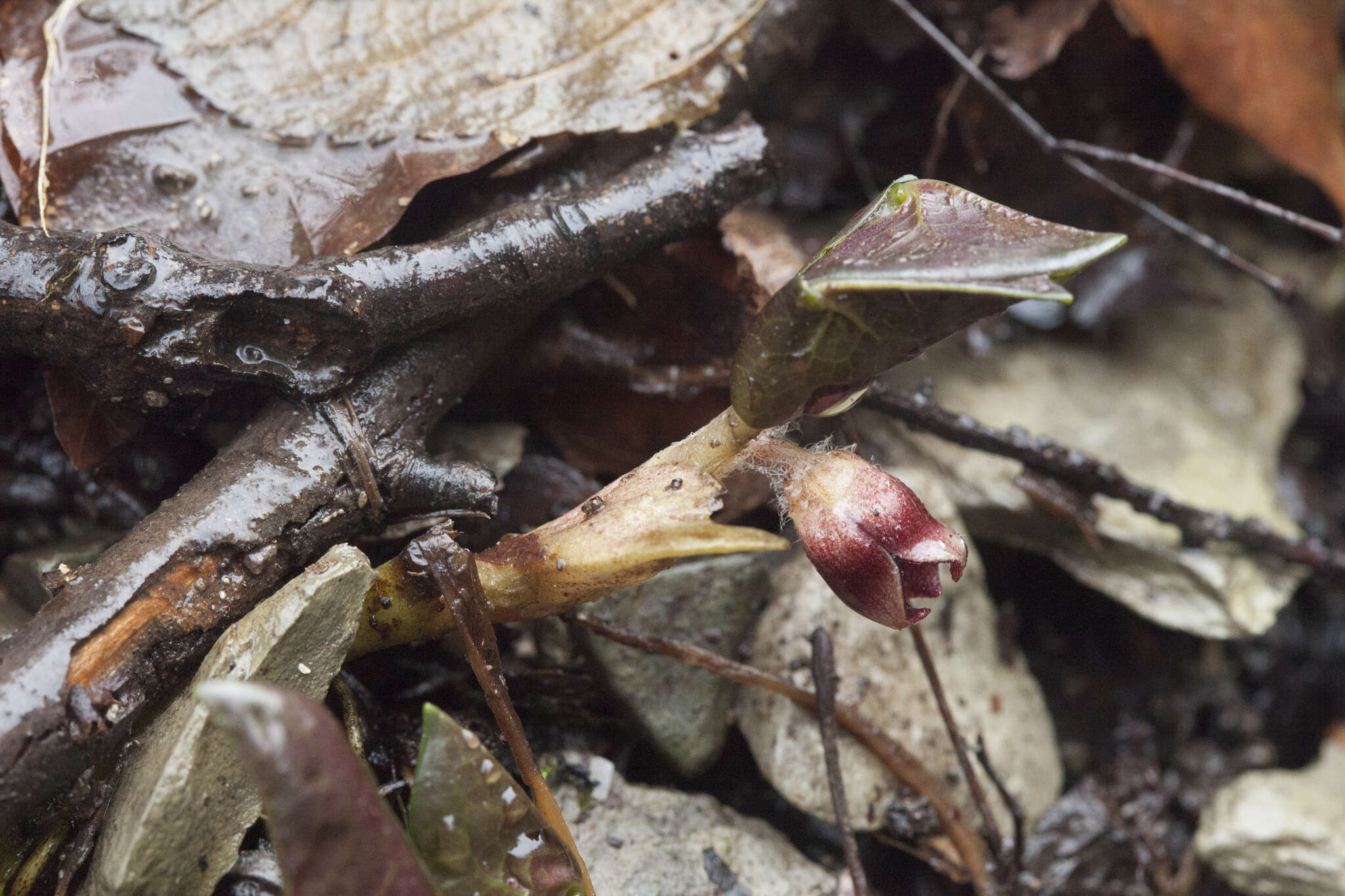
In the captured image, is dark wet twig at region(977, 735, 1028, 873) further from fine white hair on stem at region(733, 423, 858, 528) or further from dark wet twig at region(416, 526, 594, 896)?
dark wet twig at region(416, 526, 594, 896)

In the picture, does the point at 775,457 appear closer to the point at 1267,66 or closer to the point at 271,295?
the point at 271,295

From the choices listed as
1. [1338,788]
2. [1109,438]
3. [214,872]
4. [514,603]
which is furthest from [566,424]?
[1338,788]

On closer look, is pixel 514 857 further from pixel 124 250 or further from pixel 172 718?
pixel 124 250

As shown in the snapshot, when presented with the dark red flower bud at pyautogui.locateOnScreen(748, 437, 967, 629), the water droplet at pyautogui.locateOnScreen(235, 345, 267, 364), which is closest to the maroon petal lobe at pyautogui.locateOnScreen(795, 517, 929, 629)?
the dark red flower bud at pyautogui.locateOnScreen(748, 437, 967, 629)

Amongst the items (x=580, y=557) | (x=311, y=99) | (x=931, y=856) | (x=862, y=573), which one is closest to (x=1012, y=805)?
(x=931, y=856)

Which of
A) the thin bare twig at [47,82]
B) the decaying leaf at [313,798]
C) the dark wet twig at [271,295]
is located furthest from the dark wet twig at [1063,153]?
→ the decaying leaf at [313,798]
